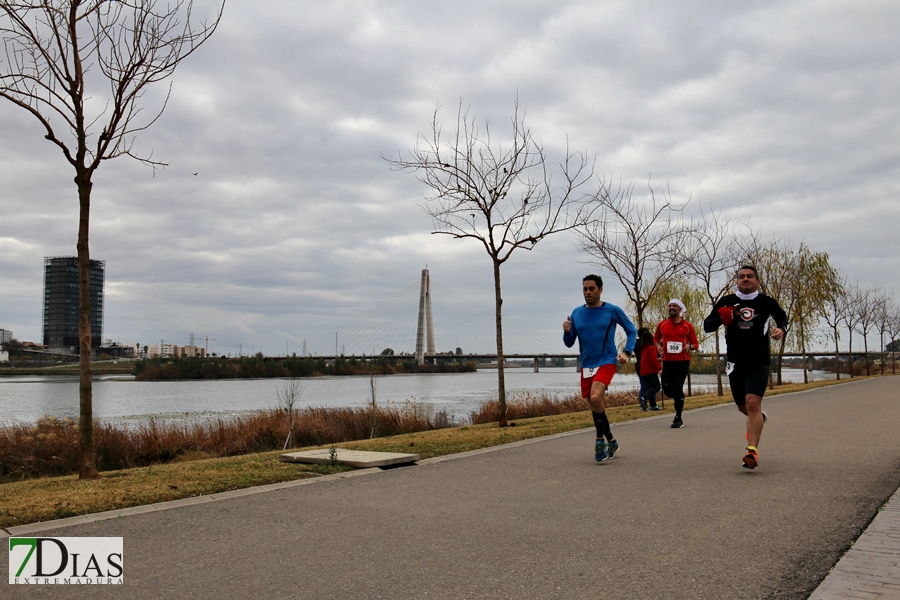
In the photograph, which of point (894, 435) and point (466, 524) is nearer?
point (466, 524)

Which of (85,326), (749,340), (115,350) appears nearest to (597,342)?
(749,340)

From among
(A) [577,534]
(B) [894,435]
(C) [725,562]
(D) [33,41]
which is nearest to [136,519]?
(A) [577,534]

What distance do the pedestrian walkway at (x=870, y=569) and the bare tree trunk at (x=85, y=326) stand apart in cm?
728

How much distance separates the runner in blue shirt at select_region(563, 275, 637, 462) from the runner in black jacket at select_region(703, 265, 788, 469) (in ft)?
3.52

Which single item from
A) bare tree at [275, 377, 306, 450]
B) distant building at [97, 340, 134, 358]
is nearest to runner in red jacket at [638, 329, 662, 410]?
bare tree at [275, 377, 306, 450]

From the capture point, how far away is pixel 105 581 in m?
3.96

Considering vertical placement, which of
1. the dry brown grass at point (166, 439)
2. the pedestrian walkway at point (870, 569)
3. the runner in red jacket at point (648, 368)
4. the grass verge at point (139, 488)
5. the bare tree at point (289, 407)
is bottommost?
the dry brown grass at point (166, 439)

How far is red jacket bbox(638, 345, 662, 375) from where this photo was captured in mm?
16938

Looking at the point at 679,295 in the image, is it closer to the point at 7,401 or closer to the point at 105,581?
the point at 105,581

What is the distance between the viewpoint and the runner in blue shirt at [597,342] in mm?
8273

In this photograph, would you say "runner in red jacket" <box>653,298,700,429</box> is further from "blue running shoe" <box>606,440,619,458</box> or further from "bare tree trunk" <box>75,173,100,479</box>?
"bare tree trunk" <box>75,173,100,479</box>

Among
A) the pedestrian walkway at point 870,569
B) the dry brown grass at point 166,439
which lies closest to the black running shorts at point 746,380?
the pedestrian walkway at point 870,569

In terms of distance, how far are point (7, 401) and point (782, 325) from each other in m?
42.4

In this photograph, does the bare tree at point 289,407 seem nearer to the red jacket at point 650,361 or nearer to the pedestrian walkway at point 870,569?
the red jacket at point 650,361
